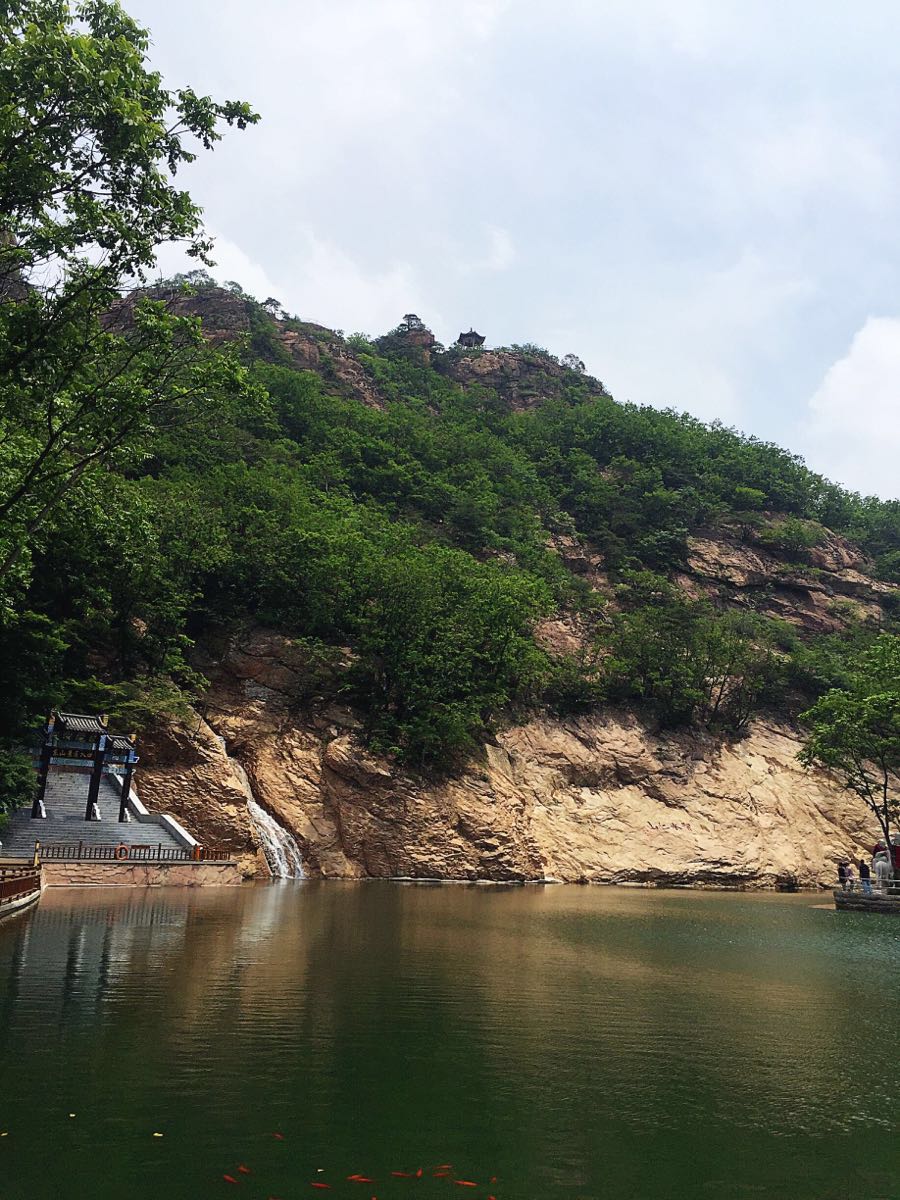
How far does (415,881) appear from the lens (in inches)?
1486

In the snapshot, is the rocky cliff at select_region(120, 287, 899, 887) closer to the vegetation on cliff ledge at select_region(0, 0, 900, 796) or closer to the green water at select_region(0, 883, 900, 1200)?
the vegetation on cliff ledge at select_region(0, 0, 900, 796)

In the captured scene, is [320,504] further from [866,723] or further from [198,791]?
[866,723]

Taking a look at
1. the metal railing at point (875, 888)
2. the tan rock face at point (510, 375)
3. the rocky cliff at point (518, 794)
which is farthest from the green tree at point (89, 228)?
the tan rock face at point (510, 375)

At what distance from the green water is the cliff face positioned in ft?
60.8

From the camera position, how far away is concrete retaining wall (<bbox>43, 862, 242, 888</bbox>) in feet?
83.5

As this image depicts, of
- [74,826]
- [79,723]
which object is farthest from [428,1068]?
[79,723]

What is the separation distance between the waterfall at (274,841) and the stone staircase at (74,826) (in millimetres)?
5230

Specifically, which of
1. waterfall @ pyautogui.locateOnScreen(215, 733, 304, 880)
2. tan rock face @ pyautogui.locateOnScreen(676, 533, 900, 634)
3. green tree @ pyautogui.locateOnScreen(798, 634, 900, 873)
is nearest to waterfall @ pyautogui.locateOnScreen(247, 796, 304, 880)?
waterfall @ pyautogui.locateOnScreen(215, 733, 304, 880)

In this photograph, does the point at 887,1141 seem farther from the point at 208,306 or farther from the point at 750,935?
the point at 208,306

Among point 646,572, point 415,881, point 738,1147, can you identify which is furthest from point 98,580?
point 646,572

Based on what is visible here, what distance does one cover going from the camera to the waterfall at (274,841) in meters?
35.3

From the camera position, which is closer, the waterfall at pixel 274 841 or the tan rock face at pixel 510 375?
the waterfall at pixel 274 841

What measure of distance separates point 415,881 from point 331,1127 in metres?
32.0

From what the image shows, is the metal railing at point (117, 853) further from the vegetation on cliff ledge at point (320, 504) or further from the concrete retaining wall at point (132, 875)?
the vegetation on cliff ledge at point (320, 504)
